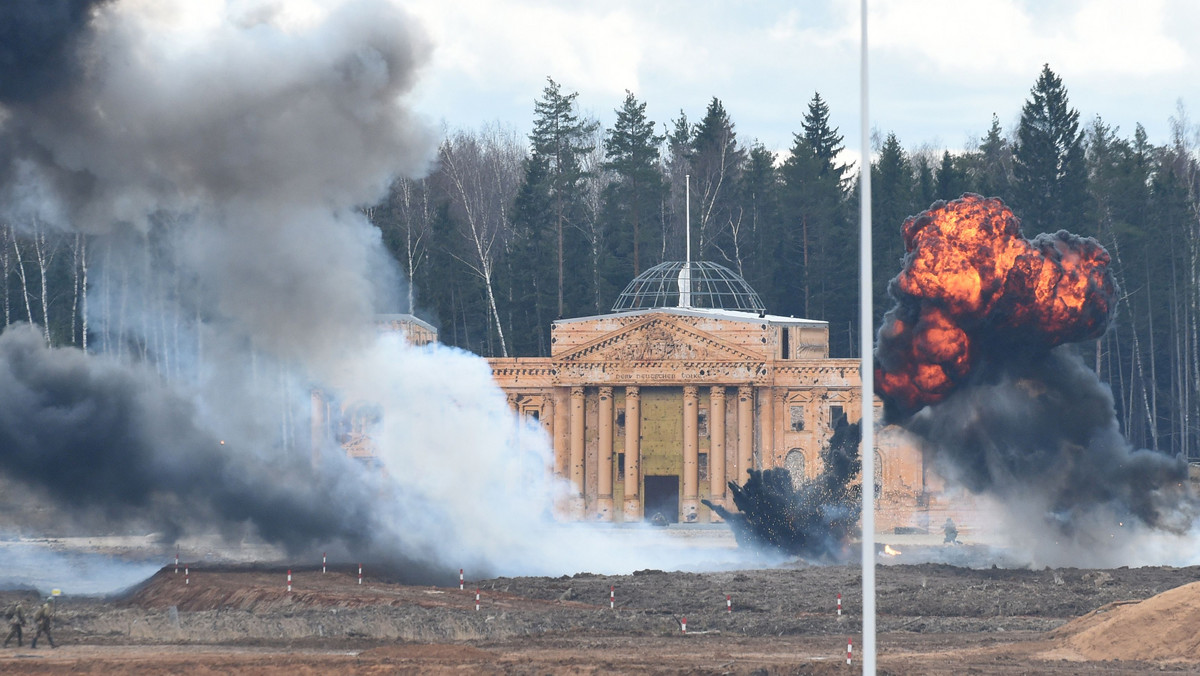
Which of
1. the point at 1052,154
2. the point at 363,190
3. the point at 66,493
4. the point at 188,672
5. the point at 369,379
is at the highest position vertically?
the point at 1052,154

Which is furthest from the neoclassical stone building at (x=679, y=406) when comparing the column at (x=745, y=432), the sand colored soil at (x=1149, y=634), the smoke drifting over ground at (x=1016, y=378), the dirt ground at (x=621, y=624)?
the sand colored soil at (x=1149, y=634)

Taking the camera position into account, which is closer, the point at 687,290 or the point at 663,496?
the point at 663,496

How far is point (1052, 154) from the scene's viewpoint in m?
108

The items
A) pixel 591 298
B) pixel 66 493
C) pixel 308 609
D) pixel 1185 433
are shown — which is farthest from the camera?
pixel 591 298

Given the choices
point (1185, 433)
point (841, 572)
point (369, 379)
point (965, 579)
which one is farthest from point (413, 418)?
point (1185, 433)

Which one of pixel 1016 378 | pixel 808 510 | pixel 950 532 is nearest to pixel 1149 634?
pixel 1016 378

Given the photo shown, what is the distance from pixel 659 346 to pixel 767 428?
25.7ft

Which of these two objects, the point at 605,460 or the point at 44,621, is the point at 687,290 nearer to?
the point at 605,460

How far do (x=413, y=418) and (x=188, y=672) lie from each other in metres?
25.4

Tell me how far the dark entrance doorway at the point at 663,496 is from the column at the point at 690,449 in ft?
3.45

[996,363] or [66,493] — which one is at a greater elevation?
[996,363]

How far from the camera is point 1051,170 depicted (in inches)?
4240

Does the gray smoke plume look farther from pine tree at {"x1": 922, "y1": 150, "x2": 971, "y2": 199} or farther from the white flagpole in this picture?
pine tree at {"x1": 922, "y1": 150, "x2": 971, "y2": 199}

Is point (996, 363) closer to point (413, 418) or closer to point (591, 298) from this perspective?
point (413, 418)
